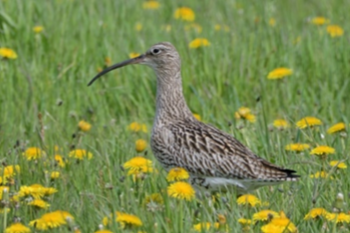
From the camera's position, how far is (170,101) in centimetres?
709

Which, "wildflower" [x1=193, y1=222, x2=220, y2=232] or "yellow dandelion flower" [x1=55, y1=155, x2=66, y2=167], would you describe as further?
"yellow dandelion flower" [x1=55, y1=155, x2=66, y2=167]

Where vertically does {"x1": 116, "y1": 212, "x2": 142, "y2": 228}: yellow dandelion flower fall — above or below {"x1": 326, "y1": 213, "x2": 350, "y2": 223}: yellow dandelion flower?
above

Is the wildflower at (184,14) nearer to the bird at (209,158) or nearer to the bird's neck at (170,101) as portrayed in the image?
the bird's neck at (170,101)

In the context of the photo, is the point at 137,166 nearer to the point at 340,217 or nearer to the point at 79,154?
the point at 79,154

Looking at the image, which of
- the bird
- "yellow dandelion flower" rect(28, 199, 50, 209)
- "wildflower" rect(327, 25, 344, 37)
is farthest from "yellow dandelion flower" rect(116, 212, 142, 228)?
"wildflower" rect(327, 25, 344, 37)

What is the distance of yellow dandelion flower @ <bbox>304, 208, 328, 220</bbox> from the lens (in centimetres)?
518

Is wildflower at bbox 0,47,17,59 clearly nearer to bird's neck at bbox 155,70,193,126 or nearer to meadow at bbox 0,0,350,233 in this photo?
meadow at bbox 0,0,350,233

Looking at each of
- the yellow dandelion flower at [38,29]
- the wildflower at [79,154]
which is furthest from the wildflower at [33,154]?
the yellow dandelion flower at [38,29]

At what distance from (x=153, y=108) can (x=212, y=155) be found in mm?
2387

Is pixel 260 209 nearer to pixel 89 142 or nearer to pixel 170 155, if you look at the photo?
pixel 170 155

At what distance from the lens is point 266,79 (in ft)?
28.8

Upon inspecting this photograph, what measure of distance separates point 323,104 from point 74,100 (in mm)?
2107

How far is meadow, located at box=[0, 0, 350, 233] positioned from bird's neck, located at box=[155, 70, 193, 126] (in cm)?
28

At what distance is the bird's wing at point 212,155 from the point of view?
622 cm
